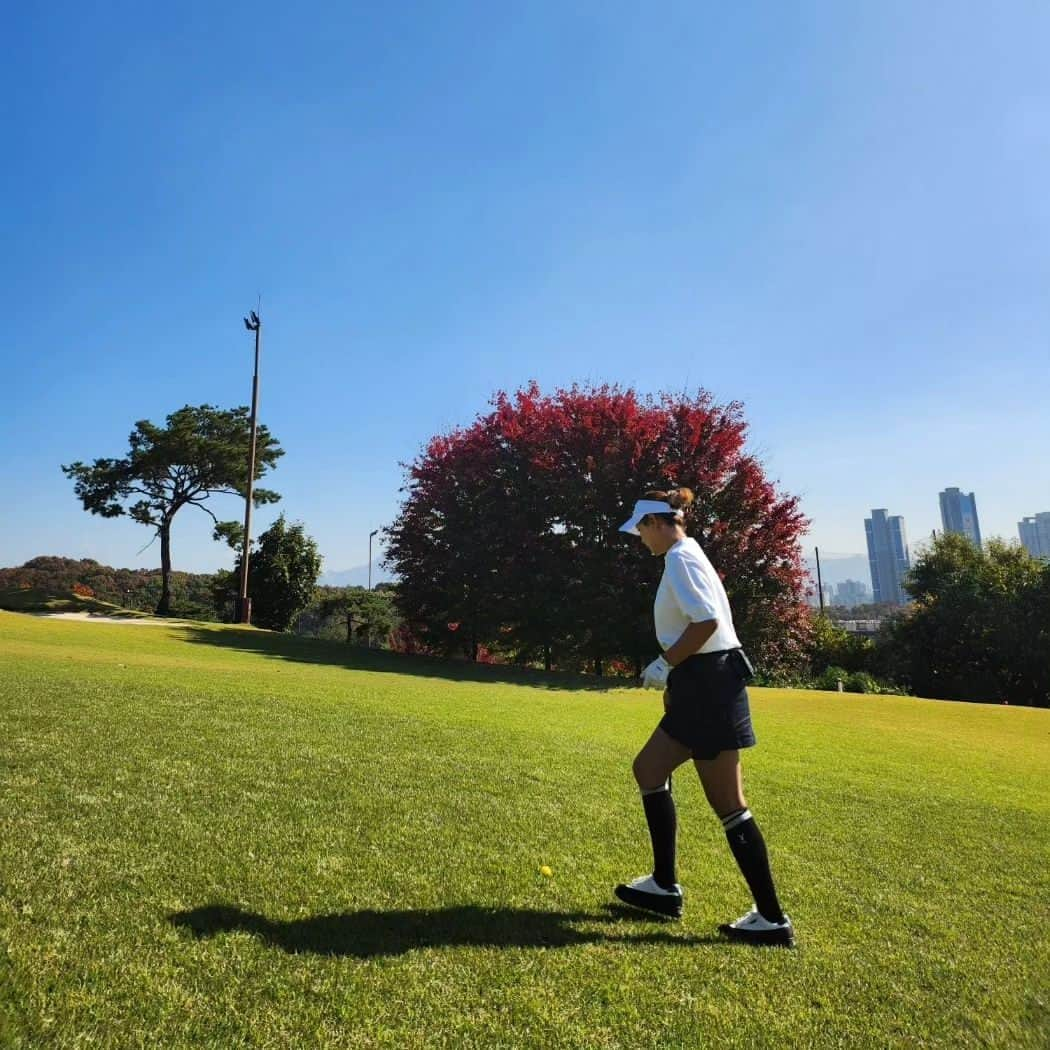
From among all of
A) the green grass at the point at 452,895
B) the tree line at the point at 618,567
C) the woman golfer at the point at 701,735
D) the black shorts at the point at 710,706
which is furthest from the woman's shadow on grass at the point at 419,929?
the tree line at the point at 618,567

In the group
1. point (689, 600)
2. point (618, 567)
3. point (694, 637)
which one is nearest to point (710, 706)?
point (694, 637)

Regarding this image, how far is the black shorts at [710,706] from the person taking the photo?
317cm

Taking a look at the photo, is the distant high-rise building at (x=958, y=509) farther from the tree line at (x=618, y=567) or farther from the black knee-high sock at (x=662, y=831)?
the black knee-high sock at (x=662, y=831)

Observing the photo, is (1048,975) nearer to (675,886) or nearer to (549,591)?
(675,886)

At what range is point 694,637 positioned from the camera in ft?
10.5

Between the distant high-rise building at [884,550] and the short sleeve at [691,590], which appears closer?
the short sleeve at [691,590]

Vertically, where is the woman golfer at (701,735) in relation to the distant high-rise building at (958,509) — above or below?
below

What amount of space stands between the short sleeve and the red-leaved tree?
1774 centimetres

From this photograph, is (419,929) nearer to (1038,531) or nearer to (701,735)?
(701,735)

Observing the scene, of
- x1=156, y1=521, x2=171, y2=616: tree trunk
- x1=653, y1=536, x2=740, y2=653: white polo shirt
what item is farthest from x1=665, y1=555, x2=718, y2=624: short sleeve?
x1=156, y1=521, x2=171, y2=616: tree trunk

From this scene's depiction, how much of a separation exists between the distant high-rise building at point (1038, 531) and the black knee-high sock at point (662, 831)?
500 ft

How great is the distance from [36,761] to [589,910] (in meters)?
3.87

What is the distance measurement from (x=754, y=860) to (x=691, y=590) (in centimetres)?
123

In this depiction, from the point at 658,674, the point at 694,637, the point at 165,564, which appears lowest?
the point at 658,674
